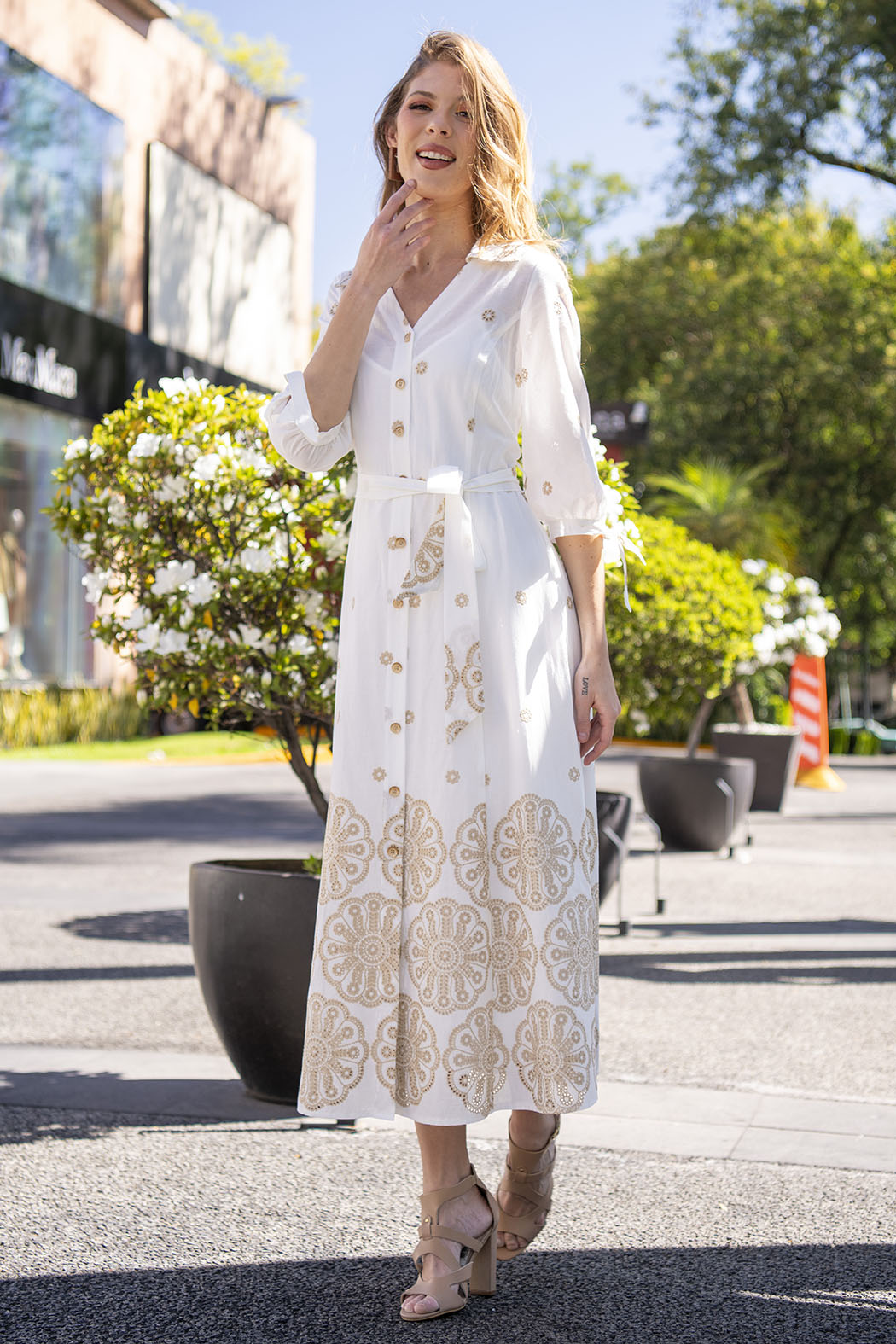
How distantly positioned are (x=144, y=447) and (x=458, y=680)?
191cm

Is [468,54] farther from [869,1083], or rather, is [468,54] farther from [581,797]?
[869,1083]

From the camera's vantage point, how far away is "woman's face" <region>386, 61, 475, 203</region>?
109 inches

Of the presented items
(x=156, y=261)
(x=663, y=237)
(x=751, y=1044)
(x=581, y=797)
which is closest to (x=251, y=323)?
(x=156, y=261)

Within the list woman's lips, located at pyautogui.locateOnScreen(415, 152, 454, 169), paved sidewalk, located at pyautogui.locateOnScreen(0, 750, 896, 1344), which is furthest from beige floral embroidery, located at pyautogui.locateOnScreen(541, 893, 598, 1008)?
woman's lips, located at pyautogui.locateOnScreen(415, 152, 454, 169)

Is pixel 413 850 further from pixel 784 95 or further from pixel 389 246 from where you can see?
pixel 784 95

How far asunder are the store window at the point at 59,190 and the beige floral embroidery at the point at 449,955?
1825cm

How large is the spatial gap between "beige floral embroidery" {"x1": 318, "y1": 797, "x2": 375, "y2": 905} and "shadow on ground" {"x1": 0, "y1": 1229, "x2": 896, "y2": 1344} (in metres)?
0.73

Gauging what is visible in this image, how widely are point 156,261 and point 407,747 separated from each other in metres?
22.3

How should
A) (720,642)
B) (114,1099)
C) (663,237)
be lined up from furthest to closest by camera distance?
(663,237) < (720,642) < (114,1099)

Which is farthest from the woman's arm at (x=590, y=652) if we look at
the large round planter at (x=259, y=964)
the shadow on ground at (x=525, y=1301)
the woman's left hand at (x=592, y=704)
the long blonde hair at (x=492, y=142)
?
the large round planter at (x=259, y=964)

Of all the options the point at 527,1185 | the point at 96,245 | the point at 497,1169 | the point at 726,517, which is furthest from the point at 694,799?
the point at 96,245

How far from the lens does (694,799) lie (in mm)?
10453

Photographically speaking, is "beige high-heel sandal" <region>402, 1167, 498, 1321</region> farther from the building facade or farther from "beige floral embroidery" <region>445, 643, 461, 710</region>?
the building facade

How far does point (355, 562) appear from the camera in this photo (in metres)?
2.81
